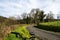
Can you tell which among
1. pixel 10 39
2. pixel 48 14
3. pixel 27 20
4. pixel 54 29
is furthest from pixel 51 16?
pixel 10 39

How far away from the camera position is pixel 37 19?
5384 inches

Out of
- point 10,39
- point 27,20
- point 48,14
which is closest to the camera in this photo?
point 10,39

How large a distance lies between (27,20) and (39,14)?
11.1 metres

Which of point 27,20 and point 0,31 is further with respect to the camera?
point 27,20

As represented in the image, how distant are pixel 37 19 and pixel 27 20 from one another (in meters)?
8.84

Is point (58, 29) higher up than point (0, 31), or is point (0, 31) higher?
point (0, 31)

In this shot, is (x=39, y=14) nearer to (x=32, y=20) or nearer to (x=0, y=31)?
(x=32, y=20)

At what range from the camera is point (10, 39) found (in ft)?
39.5

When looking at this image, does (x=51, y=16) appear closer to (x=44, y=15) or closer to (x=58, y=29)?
(x=44, y=15)

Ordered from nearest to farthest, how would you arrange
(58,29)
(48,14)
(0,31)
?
(0,31)
(58,29)
(48,14)

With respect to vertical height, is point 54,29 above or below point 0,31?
below

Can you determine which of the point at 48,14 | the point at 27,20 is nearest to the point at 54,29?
the point at 27,20

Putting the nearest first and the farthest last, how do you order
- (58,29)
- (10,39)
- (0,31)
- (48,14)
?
1. (0,31)
2. (10,39)
3. (58,29)
4. (48,14)

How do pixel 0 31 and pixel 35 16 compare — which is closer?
pixel 0 31
